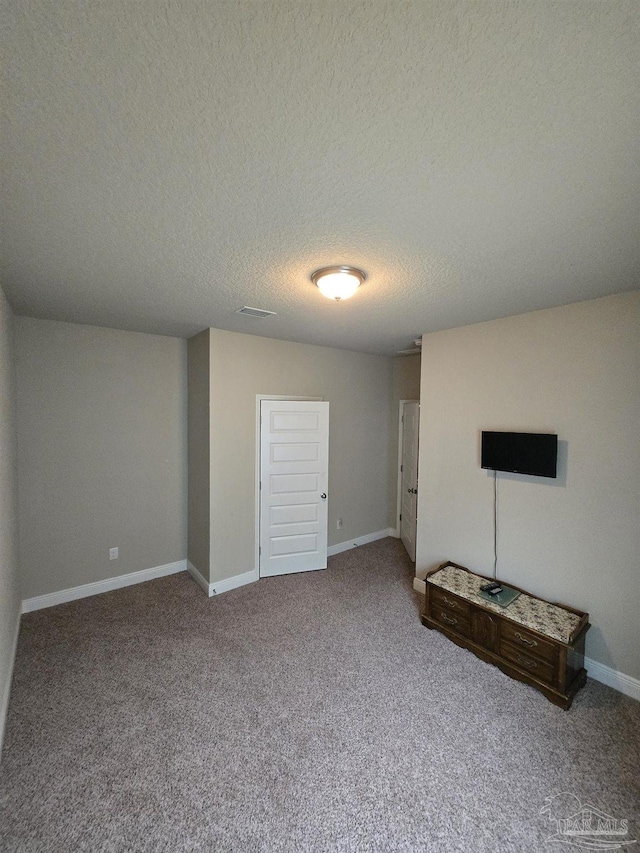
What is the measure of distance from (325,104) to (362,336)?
273 centimetres

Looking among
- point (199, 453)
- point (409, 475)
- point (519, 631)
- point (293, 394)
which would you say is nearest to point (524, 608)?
point (519, 631)

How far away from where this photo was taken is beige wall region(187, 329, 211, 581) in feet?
11.3

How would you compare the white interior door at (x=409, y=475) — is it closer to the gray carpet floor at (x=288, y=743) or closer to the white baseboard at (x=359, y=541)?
the white baseboard at (x=359, y=541)

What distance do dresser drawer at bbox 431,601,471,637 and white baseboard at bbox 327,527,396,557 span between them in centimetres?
175

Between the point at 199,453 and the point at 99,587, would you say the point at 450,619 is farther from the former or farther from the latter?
the point at 99,587

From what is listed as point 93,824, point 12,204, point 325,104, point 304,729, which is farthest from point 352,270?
point 93,824

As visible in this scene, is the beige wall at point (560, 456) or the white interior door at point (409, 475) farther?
the white interior door at point (409, 475)

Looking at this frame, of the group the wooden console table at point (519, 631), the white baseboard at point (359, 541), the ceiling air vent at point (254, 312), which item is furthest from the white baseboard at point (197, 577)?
the ceiling air vent at point (254, 312)

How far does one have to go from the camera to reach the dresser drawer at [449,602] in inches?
105

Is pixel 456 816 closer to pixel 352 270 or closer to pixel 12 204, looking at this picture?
pixel 352 270

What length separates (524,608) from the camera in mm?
2506

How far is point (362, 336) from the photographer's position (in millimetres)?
3605

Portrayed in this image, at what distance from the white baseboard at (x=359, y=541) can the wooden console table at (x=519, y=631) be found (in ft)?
5.55

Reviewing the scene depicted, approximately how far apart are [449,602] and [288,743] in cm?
157
